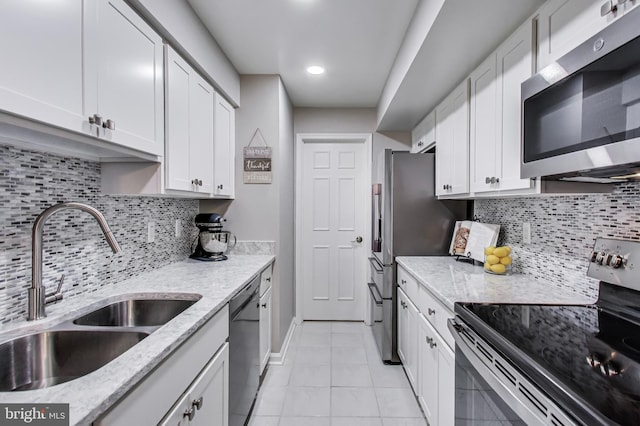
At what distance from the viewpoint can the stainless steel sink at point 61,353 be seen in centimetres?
100

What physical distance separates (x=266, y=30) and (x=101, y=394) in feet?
6.91

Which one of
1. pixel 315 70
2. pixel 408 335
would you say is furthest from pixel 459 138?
pixel 408 335

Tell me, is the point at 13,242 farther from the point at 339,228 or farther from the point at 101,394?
the point at 339,228

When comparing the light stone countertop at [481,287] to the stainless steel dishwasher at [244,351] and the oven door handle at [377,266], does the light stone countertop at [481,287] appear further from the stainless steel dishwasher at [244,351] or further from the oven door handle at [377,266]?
the stainless steel dishwasher at [244,351]

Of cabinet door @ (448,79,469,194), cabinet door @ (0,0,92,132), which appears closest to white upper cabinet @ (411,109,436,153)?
cabinet door @ (448,79,469,194)

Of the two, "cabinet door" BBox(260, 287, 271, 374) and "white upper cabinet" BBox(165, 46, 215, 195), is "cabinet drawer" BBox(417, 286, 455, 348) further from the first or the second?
"white upper cabinet" BBox(165, 46, 215, 195)

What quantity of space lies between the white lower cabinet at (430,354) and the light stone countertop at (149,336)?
1058mm

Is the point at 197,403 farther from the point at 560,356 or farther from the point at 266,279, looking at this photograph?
the point at 266,279

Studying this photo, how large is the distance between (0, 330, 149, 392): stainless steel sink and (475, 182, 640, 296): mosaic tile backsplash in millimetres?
1857

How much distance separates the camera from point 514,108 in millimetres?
1476

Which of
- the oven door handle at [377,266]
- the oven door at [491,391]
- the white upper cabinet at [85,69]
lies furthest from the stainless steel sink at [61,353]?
the oven door handle at [377,266]

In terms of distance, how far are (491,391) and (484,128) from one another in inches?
52.4

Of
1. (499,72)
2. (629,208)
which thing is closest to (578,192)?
(629,208)

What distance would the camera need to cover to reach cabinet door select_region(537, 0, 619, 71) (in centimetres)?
103
